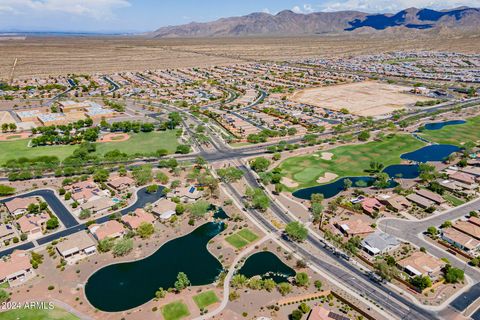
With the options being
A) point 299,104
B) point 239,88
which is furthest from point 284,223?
point 239,88

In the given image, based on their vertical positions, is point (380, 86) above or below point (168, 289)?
above

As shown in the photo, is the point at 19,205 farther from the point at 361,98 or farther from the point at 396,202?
the point at 361,98

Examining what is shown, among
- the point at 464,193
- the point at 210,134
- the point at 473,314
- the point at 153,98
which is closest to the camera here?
the point at 473,314

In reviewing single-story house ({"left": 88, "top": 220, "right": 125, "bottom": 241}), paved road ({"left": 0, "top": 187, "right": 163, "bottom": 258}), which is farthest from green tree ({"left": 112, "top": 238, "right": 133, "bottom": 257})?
paved road ({"left": 0, "top": 187, "right": 163, "bottom": 258})

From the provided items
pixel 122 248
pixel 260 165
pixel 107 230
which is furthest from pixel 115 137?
pixel 122 248

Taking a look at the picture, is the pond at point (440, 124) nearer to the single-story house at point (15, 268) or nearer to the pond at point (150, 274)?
the pond at point (150, 274)

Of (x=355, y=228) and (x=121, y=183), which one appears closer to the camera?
→ (x=355, y=228)

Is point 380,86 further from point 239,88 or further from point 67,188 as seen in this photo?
point 67,188
